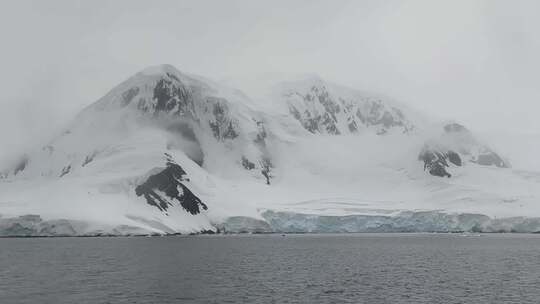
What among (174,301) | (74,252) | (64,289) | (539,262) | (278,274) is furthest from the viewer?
(74,252)

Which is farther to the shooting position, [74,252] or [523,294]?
[74,252]

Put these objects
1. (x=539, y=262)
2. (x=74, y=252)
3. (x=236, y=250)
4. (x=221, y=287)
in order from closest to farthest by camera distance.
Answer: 1. (x=221, y=287)
2. (x=539, y=262)
3. (x=74, y=252)
4. (x=236, y=250)

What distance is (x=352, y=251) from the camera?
165875mm

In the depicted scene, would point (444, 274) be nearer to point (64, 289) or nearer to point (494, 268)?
point (494, 268)

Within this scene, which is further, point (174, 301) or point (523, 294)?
point (523, 294)

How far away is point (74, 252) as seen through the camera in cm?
14375

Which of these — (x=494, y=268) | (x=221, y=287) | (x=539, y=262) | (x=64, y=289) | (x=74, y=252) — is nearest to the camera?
(x=64, y=289)

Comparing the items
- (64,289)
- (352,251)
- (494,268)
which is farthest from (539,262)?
(64,289)

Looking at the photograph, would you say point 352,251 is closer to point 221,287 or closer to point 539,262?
point 539,262

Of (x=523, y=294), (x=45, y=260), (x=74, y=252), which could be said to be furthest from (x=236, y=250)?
(x=523, y=294)

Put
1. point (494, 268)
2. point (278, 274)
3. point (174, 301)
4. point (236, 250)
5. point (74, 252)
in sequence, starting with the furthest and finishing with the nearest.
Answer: point (236, 250)
point (74, 252)
point (494, 268)
point (278, 274)
point (174, 301)

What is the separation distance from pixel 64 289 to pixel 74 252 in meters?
62.9

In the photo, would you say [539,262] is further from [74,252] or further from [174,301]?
[74,252]

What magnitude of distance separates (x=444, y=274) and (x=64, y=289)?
61.1 m
